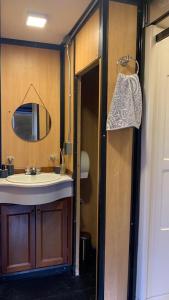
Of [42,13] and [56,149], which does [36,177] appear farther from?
[42,13]

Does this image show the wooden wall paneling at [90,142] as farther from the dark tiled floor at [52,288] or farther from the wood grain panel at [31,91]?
the dark tiled floor at [52,288]

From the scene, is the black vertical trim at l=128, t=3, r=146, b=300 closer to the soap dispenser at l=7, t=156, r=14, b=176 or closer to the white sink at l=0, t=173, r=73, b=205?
the white sink at l=0, t=173, r=73, b=205

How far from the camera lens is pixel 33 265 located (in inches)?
98.7

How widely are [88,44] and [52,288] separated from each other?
2132 millimetres

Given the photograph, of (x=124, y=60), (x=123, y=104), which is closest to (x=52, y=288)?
(x=123, y=104)

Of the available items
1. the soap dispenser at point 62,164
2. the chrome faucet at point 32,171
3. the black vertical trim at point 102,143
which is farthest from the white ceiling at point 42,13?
the chrome faucet at point 32,171

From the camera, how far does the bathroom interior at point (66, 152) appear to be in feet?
5.84

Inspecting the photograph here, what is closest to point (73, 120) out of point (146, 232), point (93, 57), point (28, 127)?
point (28, 127)

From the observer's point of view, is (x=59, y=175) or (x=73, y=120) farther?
(x=59, y=175)

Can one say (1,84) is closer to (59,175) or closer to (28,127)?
(28,127)

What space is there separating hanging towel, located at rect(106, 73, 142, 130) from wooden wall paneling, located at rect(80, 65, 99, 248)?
1.20 m

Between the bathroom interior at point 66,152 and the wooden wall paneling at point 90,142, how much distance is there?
0.01 m

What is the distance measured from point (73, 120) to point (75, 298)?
1582mm

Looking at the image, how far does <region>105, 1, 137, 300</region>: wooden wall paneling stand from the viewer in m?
1.74
